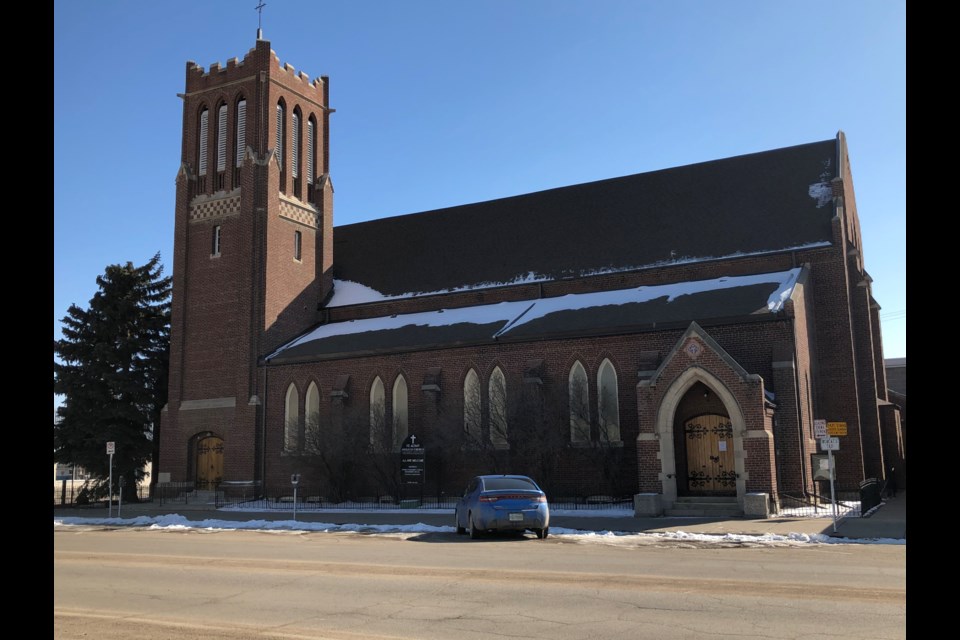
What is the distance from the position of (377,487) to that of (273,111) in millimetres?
19620

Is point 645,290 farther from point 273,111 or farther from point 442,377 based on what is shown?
point 273,111

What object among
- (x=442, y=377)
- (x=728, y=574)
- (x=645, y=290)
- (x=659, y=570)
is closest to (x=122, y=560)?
(x=659, y=570)

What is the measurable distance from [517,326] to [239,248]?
15.1 m

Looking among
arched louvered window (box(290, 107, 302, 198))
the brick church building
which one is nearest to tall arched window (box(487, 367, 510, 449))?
the brick church building

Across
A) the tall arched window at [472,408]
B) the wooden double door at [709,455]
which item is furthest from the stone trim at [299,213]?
the wooden double door at [709,455]

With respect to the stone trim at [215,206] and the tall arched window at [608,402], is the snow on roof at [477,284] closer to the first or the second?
the tall arched window at [608,402]

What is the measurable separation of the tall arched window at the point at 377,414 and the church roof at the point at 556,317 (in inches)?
63.7

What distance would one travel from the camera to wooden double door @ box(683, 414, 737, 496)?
2652 centimetres

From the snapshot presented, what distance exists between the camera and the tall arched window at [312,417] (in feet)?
113

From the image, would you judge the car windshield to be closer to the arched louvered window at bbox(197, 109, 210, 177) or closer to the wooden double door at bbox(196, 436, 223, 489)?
the wooden double door at bbox(196, 436, 223, 489)

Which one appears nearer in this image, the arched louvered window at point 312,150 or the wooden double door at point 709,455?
the wooden double door at point 709,455

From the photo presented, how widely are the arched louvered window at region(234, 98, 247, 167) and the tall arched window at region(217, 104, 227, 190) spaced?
34.3 inches

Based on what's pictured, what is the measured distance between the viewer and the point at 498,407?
31953mm
